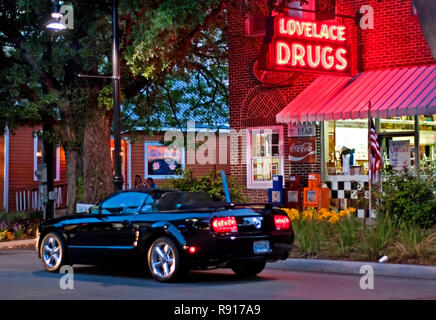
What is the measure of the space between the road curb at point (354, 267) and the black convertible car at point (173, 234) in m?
1.47

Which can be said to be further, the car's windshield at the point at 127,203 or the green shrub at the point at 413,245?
the green shrub at the point at 413,245

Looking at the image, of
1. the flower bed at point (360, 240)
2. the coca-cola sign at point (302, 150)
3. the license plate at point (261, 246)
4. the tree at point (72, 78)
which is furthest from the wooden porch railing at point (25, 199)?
the license plate at point (261, 246)

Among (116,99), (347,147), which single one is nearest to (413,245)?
(347,147)

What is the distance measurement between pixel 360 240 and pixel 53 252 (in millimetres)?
5594

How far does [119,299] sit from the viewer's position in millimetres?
10812

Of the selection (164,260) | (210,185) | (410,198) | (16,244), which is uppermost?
(210,185)

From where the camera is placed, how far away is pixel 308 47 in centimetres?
2028

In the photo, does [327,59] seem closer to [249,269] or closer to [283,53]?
[283,53]

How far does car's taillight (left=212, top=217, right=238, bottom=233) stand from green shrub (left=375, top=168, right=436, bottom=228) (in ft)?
18.7

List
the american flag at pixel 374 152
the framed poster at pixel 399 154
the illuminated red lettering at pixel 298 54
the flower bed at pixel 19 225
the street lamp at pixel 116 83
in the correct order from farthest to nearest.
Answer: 1. the flower bed at pixel 19 225
2. the framed poster at pixel 399 154
3. the illuminated red lettering at pixel 298 54
4. the street lamp at pixel 116 83
5. the american flag at pixel 374 152

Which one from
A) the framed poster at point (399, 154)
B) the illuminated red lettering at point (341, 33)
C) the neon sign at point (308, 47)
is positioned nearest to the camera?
the neon sign at point (308, 47)

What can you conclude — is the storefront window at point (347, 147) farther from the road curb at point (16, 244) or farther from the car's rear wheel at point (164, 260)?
the car's rear wheel at point (164, 260)

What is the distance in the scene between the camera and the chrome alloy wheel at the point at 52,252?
1446 cm

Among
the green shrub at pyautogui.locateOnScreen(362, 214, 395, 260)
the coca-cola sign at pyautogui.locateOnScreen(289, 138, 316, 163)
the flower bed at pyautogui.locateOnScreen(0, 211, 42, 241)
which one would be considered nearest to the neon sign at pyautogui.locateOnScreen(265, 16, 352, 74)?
the coca-cola sign at pyautogui.locateOnScreen(289, 138, 316, 163)
